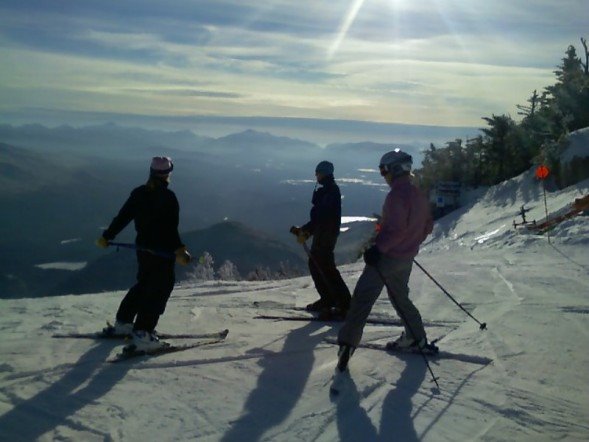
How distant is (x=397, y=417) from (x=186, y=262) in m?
2.85

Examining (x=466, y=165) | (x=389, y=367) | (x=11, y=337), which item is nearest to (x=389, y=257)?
(x=389, y=367)

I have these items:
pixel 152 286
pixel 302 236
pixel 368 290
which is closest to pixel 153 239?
pixel 152 286

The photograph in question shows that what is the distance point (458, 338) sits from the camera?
7285 mm

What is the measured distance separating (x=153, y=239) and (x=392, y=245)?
2.72 m

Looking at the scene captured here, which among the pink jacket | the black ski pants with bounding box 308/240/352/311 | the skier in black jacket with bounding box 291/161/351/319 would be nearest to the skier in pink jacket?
the pink jacket

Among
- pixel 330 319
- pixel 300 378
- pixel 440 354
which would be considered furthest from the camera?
pixel 330 319

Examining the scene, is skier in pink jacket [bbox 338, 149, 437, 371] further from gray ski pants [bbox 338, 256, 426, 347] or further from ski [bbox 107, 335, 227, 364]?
ski [bbox 107, 335, 227, 364]

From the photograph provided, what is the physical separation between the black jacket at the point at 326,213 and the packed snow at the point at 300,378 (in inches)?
50.6

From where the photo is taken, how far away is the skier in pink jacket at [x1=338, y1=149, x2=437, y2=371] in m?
5.73

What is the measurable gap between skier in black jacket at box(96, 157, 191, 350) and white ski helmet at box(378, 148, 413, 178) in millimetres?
2420

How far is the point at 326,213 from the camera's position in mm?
8516

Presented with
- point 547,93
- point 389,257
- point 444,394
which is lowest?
point 444,394

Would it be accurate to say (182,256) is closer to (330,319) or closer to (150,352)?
(150,352)

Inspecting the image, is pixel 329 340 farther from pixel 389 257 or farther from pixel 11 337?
pixel 11 337
